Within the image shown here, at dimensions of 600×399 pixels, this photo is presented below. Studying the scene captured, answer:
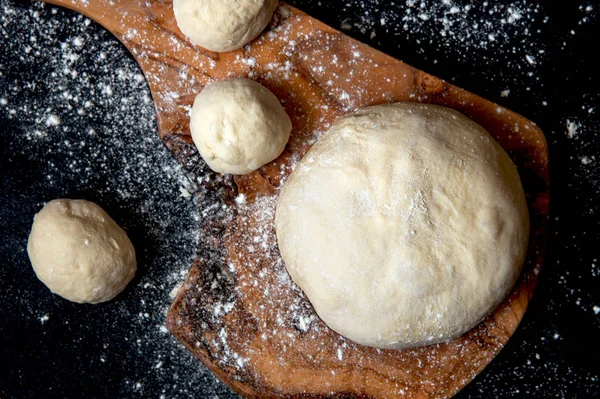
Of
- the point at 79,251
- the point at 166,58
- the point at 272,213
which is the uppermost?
the point at 166,58

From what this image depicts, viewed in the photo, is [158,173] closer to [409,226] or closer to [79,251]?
[79,251]

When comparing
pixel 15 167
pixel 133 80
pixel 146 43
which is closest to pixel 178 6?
pixel 146 43

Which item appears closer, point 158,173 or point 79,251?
point 79,251

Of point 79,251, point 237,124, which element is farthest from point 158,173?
point 237,124

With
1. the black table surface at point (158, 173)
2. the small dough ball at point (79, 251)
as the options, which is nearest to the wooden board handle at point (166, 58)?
the black table surface at point (158, 173)

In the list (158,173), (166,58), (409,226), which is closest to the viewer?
(409,226)

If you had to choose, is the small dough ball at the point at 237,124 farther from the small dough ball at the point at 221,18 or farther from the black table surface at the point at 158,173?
the black table surface at the point at 158,173

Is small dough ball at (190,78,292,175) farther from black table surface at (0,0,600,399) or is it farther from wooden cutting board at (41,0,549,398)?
black table surface at (0,0,600,399)
